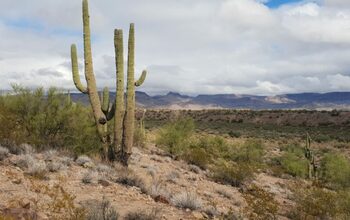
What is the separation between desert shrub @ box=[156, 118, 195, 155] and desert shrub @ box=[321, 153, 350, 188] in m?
8.40

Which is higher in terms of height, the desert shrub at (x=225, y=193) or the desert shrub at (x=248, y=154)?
the desert shrub at (x=225, y=193)

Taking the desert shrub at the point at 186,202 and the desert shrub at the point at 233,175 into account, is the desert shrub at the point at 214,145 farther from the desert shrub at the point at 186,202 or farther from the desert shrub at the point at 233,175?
the desert shrub at the point at 186,202

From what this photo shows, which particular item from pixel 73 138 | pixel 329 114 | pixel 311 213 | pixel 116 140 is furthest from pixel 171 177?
pixel 329 114

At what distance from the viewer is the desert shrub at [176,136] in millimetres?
24562

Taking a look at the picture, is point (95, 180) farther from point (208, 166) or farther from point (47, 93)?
point (208, 166)

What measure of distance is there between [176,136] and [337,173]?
9.21 metres

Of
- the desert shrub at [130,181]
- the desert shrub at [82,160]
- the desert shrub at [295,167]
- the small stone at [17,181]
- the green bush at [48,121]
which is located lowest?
the desert shrub at [295,167]

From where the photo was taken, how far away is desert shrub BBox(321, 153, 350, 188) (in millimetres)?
22703

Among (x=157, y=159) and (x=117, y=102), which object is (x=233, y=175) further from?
(x=117, y=102)

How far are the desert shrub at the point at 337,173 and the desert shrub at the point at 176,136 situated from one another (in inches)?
331

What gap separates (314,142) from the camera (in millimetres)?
49250

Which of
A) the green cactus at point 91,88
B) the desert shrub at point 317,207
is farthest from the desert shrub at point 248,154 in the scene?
the desert shrub at point 317,207

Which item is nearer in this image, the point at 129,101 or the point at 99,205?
the point at 99,205

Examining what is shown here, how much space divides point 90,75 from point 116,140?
110 inches
